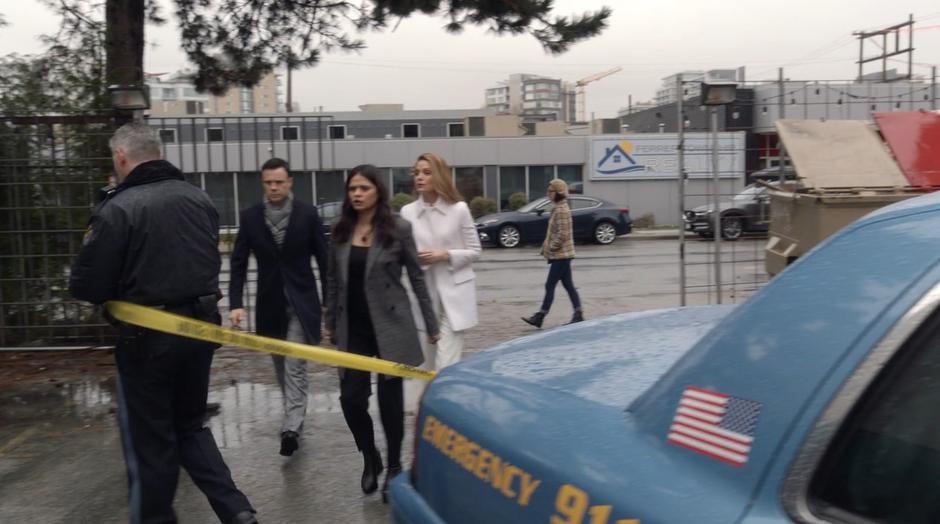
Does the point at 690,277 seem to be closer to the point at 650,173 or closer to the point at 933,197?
the point at 933,197

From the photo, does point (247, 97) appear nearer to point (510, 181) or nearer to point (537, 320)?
point (510, 181)

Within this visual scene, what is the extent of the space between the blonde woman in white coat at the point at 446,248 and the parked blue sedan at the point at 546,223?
17284mm

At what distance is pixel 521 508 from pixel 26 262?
7.73 meters

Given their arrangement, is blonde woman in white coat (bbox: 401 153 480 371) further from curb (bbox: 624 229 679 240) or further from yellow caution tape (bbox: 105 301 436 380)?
curb (bbox: 624 229 679 240)

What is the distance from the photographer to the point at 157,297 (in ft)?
12.2

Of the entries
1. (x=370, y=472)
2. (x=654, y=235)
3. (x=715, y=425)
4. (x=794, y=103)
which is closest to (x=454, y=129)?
(x=654, y=235)

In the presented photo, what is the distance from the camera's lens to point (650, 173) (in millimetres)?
31969

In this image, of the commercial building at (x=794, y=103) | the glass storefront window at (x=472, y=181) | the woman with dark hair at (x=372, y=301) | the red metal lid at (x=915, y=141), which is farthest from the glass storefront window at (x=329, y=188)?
the glass storefront window at (x=472, y=181)

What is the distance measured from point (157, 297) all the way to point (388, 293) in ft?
4.03

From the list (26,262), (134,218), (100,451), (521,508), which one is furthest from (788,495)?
(26,262)

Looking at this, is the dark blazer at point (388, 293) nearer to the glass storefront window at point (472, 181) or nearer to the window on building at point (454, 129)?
the glass storefront window at point (472, 181)

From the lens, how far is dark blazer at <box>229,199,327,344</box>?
214 inches

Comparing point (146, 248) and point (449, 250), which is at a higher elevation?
point (146, 248)

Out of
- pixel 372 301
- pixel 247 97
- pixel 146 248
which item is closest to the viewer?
pixel 146 248
